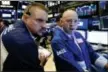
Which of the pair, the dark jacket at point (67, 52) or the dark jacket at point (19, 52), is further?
the dark jacket at point (67, 52)

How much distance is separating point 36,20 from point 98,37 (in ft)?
5.20

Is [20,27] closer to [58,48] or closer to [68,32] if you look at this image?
[58,48]

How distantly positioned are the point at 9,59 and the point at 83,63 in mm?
716

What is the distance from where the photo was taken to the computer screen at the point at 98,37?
2.51m

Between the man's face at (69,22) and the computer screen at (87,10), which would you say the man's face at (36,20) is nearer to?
the man's face at (69,22)

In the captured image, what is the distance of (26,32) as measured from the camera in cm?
114

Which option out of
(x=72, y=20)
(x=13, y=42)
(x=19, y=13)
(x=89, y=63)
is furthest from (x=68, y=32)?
(x=13, y=42)

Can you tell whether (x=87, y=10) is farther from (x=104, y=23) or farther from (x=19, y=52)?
(x=19, y=52)

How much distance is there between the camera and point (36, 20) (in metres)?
1.21

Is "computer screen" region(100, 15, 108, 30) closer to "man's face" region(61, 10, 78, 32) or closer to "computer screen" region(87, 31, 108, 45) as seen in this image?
"computer screen" region(87, 31, 108, 45)

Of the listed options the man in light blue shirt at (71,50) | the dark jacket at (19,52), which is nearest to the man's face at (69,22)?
the man in light blue shirt at (71,50)

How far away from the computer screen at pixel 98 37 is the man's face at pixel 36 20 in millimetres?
1359

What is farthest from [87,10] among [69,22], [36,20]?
[36,20]

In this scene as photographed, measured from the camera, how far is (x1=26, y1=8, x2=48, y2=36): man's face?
119 centimetres
